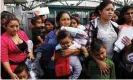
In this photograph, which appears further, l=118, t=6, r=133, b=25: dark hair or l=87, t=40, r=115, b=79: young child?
l=118, t=6, r=133, b=25: dark hair

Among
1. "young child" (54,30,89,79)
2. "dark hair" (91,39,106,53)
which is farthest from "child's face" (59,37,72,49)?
"dark hair" (91,39,106,53)

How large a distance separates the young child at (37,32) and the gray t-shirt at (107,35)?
4.13 feet

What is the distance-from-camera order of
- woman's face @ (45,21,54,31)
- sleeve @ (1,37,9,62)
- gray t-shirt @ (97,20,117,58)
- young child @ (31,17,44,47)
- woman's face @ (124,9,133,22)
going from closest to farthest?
sleeve @ (1,37,9,62)
gray t-shirt @ (97,20,117,58)
woman's face @ (124,9,133,22)
young child @ (31,17,44,47)
woman's face @ (45,21,54,31)

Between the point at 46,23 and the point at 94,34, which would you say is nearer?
the point at 94,34

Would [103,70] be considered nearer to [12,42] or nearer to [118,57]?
[118,57]

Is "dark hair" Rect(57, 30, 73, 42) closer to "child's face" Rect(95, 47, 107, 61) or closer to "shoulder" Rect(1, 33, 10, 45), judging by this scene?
"child's face" Rect(95, 47, 107, 61)

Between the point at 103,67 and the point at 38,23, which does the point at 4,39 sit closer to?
the point at 103,67

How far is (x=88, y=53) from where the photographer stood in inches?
152

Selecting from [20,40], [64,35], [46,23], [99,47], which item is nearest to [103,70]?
[99,47]

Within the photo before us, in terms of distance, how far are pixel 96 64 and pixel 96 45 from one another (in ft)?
0.74

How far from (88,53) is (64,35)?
0.39 m

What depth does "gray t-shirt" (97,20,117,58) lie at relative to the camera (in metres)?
3.89

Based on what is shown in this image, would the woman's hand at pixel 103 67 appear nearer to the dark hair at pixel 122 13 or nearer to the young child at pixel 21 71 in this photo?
the dark hair at pixel 122 13

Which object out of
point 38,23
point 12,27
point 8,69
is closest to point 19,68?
point 8,69
